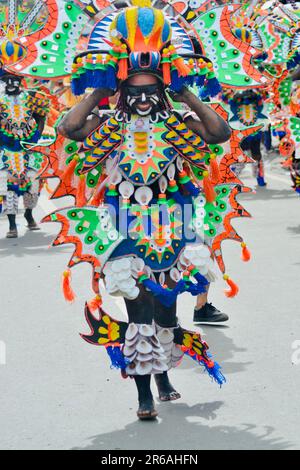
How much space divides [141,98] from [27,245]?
6.99 m

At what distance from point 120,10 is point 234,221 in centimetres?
779

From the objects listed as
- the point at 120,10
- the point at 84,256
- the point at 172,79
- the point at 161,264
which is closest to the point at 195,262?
the point at 161,264

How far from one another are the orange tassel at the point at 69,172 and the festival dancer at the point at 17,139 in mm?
6668

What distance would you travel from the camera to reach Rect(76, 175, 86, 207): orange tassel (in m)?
6.26

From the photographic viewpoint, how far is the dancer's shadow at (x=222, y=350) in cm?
706

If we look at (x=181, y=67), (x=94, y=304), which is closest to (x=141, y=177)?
(x=181, y=67)

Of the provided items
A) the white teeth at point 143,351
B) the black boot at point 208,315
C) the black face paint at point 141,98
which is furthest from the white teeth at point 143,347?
the black boot at point 208,315

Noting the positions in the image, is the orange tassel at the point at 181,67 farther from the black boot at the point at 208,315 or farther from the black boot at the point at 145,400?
the black boot at the point at 208,315

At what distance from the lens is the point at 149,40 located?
5.89 m

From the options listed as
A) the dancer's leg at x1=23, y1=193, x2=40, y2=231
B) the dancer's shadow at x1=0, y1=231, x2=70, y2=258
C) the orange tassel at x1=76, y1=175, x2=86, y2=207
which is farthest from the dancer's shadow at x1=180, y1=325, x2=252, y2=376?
the dancer's leg at x1=23, y1=193, x2=40, y2=231

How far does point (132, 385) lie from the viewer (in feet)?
22.0

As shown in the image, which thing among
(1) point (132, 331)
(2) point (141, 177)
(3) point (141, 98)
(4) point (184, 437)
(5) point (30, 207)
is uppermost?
(3) point (141, 98)

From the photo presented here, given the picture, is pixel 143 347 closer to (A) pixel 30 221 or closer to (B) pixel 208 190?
(B) pixel 208 190
